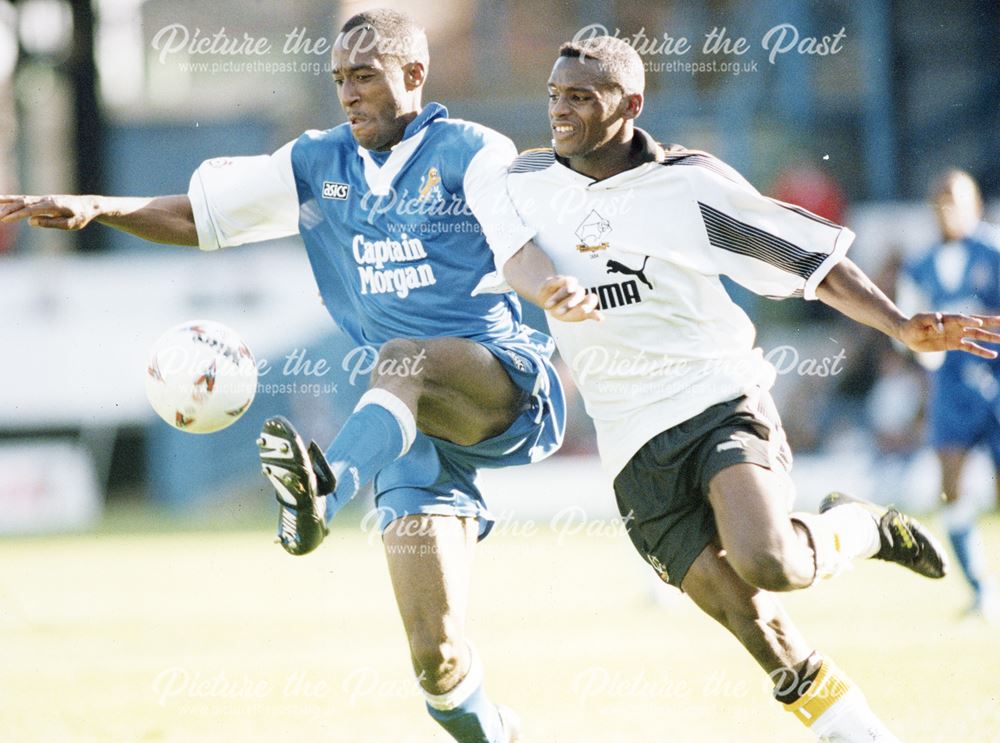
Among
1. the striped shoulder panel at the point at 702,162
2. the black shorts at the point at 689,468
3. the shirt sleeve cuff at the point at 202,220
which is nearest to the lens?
the black shorts at the point at 689,468

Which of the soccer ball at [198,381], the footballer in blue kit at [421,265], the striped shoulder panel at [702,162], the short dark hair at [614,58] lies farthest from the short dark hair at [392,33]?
the soccer ball at [198,381]

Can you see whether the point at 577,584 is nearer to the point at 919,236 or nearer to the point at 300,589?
the point at 300,589

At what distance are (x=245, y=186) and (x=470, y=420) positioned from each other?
4.10 feet

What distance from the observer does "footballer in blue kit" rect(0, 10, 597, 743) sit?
4668 mm

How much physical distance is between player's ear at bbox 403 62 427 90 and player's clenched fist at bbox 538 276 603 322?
1263mm

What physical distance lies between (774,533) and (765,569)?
116 millimetres

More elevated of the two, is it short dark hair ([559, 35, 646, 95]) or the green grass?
short dark hair ([559, 35, 646, 95])

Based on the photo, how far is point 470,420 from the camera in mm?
4625

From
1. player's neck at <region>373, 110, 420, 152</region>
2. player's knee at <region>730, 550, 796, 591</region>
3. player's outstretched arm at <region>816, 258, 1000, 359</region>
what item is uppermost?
player's neck at <region>373, 110, 420, 152</region>

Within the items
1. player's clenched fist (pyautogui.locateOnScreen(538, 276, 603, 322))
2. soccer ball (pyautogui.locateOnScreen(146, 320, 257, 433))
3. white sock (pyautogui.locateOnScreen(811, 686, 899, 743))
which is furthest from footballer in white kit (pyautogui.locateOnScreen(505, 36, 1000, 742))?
soccer ball (pyautogui.locateOnScreen(146, 320, 257, 433))

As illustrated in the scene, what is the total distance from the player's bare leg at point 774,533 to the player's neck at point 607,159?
108cm

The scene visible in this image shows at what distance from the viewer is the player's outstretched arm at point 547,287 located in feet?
13.1

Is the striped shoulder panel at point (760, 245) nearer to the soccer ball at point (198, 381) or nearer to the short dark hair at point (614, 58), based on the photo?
the short dark hair at point (614, 58)

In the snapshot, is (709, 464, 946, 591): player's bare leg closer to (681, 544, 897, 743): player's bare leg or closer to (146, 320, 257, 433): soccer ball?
(681, 544, 897, 743): player's bare leg
